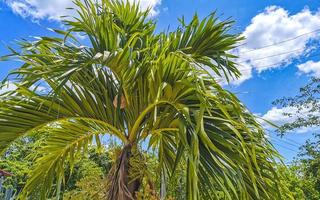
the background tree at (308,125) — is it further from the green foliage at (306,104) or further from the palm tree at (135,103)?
the palm tree at (135,103)

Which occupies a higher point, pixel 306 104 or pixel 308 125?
pixel 306 104

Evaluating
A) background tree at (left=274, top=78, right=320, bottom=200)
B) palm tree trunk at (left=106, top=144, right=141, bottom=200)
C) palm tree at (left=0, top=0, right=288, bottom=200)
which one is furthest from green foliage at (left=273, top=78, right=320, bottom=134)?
palm tree trunk at (left=106, top=144, right=141, bottom=200)

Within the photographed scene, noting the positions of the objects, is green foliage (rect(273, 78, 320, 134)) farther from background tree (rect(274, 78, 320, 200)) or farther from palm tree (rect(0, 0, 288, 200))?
palm tree (rect(0, 0, 288, 200))

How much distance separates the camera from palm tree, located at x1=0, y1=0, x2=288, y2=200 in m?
1.89

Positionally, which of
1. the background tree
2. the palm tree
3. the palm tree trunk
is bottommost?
the palm tree trunk

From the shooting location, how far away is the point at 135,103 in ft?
8.33

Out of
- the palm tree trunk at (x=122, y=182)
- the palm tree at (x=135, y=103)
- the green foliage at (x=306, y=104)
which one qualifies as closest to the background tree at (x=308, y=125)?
the green foliage at (x=306, y=104)

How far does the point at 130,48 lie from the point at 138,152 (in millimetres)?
772

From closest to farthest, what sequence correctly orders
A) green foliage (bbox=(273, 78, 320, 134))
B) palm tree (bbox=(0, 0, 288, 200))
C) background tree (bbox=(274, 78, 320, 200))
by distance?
1. palm tree (bbox=(0, 0, 288, 200))
2. background tree (bbox=(274, 78, 320, 200))
3. green foliage (bbox=(273, 78, 320, 134))

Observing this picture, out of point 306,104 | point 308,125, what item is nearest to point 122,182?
point 308,125

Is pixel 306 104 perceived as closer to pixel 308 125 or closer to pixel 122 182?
pixel 308 125

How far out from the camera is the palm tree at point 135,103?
6.22ft

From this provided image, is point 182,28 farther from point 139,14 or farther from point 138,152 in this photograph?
point 138,152

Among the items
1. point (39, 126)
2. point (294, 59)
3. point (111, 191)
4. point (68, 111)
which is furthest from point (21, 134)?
point (294, 59)
